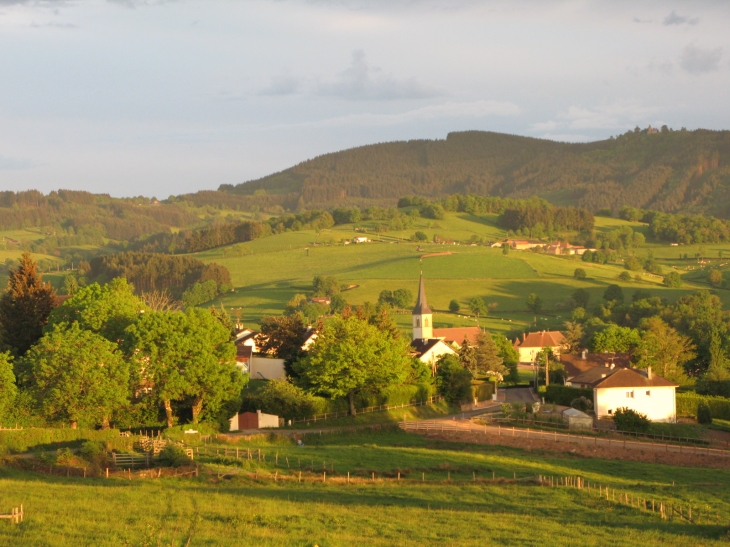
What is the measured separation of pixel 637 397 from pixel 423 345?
68.2 ft

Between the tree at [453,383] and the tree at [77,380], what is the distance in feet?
80.3

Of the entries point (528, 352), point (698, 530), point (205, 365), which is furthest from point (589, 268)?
point (698, 530)

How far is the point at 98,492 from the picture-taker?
95.6ft

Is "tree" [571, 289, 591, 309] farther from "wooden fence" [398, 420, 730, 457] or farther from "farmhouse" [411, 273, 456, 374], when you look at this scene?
"wooden fence" [398, 420, 730, 457]

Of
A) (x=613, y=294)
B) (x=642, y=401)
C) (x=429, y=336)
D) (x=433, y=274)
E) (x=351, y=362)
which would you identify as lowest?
(x=642, y=401)

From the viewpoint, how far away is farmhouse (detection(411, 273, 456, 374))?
2972 inches

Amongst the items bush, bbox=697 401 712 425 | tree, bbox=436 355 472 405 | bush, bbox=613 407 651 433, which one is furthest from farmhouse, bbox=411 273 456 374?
bush, bbox=697 401 712 425

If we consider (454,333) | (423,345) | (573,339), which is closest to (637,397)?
(423,345)

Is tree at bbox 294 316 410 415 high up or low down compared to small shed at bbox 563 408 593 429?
up

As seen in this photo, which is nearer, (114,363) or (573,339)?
(114,363)

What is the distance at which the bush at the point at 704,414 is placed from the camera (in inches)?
2408

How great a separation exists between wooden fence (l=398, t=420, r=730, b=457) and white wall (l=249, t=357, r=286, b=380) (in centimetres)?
1552

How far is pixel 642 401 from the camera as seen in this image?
206 ft

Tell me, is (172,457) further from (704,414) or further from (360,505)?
(704,414)
